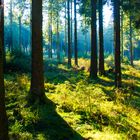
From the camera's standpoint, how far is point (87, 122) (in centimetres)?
976

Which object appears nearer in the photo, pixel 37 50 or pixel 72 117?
pixel 72 117

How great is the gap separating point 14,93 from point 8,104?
62.0 inches

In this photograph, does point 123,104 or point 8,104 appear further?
point 123,104

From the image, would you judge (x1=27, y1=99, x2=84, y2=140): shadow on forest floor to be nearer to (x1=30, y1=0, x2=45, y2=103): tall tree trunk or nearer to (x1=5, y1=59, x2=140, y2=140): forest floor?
(x1=5, y1=59, x2=140, y2=140): forest floor

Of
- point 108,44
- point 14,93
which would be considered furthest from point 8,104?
point 108,44

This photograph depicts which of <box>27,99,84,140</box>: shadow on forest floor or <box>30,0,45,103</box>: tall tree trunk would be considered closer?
<box>27,99,84,140</box>: shadow on forest floor

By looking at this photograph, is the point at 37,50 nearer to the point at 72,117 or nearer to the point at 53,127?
the point at 72,117

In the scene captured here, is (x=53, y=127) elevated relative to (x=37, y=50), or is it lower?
lower

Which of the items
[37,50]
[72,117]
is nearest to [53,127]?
[72,117]

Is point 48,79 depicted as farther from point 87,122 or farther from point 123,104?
point 87,122

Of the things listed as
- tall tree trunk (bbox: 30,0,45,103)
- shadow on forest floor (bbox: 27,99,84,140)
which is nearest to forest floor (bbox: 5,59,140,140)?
shadow on forest floor (bbox: 27,99,84,140)

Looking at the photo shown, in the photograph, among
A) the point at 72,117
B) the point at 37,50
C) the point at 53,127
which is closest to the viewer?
the point at 53,127

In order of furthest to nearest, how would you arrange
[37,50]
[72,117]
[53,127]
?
[37,50], [72,117], [53,127]

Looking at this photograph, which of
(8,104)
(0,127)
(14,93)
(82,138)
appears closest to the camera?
(0,127)
